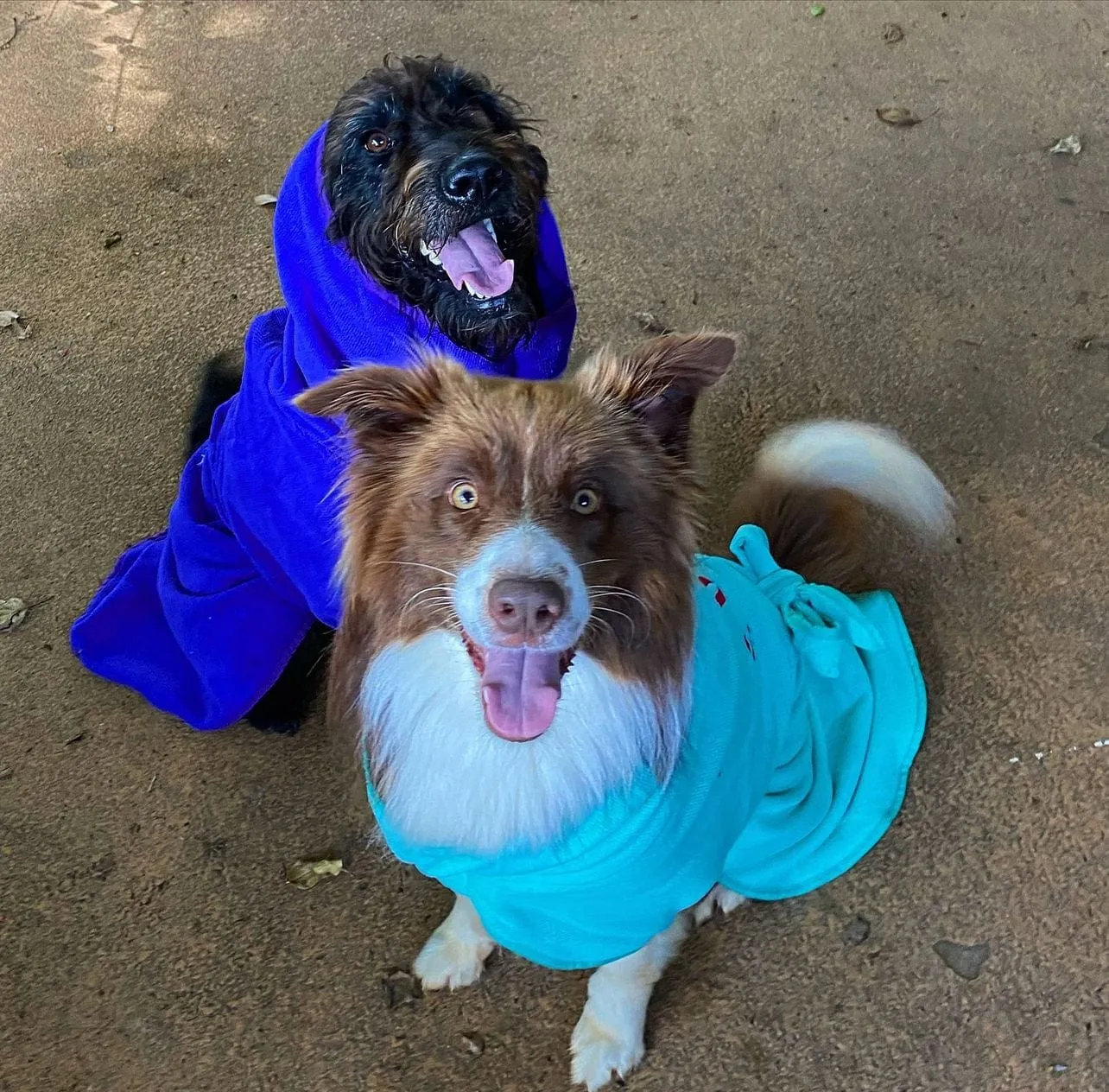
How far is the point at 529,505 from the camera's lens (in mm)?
1320

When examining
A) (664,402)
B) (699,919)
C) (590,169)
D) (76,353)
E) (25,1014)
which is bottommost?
(25,1014)

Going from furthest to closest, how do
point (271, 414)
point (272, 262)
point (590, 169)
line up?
point (590, 169) < point (272, 262) < point (271, 414)

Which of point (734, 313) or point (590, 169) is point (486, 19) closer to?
point (590, 169)

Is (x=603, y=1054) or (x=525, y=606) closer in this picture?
(x=525, y=606)

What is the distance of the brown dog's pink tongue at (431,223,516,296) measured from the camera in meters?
2.04

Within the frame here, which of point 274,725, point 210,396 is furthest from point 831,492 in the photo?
point 210,396

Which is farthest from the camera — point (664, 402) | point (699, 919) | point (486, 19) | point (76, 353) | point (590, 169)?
point (486, 19)

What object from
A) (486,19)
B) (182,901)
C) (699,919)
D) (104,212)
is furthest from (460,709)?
(486,19)

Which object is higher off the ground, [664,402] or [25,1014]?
[664,402]

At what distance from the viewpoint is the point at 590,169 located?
137 inches

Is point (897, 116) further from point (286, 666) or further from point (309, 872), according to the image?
point (309, 872)

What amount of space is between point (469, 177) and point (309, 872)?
4.98 feet

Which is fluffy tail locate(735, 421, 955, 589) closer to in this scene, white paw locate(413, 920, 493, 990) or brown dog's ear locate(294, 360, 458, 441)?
brown dog's ear locate(294, 360, 458, 441)

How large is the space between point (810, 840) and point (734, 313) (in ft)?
5.74
